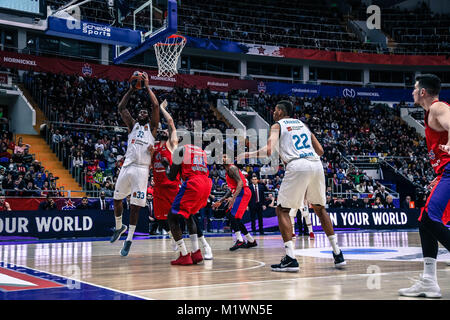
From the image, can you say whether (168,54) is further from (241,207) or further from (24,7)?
(241,207)

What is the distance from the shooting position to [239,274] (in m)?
6.11

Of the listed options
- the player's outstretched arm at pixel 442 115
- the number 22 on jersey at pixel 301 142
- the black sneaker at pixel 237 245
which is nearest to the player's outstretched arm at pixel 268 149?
the number 22 on jersey at pixel 301 142

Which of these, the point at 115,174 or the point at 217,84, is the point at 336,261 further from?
the point at 217,84

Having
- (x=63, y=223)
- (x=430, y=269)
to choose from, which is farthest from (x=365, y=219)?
(x=430, y=269)

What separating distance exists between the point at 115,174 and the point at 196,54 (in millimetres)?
16272

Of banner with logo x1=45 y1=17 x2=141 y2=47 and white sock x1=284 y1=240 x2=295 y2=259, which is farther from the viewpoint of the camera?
banner with logo x1=45 y1=17 x2=141 y2=47

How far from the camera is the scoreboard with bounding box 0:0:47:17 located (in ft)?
36.4

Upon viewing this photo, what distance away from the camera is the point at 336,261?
6738mm

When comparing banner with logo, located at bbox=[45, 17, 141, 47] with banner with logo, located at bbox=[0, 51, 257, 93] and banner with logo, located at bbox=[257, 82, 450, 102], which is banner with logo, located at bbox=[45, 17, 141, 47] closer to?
banner with logo, located at bbox=[0, 51, 257, 93]

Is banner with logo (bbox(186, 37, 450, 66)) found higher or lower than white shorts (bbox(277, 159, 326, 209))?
higher

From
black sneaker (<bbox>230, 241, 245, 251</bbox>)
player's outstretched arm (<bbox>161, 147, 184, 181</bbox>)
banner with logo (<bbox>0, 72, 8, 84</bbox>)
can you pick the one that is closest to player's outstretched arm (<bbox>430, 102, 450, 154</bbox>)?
player's outstretched arm (<bbox>161, 147, 184, 181</bbox>)

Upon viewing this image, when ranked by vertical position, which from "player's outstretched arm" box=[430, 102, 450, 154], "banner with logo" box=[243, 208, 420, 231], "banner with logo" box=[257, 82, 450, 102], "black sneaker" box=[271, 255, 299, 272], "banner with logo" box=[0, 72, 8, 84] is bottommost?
"banner with logo" box=[243, 208, 420, 231]

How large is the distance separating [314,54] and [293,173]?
98.1 feet

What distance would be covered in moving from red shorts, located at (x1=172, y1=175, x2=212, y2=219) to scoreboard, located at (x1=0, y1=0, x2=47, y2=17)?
6.84m
